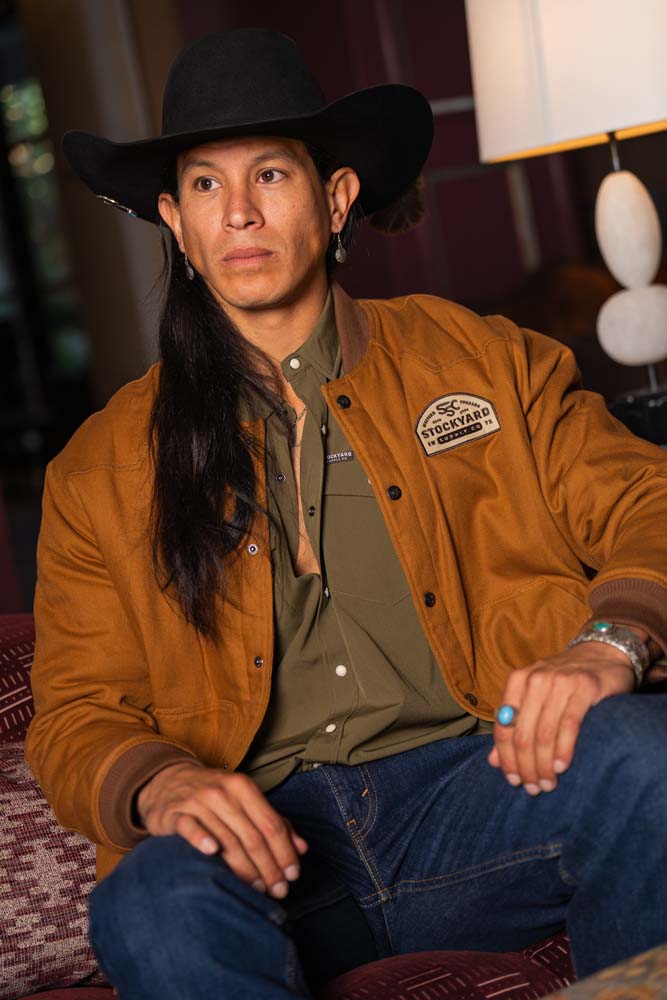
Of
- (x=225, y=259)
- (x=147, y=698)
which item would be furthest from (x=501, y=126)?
(x=147, y=698)

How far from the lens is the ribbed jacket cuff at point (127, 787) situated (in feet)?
5.06

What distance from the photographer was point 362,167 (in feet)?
6.66

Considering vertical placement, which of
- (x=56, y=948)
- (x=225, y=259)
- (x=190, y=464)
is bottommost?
A: (x=56, y=948)

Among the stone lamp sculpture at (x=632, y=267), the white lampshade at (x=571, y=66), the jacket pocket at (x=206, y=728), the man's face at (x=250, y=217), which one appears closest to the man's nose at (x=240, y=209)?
the man's face at (x=250, y=217)

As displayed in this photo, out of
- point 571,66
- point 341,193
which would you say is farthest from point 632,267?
point 341,193

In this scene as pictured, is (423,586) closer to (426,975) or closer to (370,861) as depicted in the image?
(370,861)

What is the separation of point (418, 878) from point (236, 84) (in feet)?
3.63

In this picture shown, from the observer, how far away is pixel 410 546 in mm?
1804

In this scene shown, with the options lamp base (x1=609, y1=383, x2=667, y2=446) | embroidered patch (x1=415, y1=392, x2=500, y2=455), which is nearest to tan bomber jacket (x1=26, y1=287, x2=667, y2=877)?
embroidered patch (x1=415, y1=392, x2=500, y2=455)

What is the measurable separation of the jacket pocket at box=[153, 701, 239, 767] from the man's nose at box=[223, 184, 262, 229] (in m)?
0.66

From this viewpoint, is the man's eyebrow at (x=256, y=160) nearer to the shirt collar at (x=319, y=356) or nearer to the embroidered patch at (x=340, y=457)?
the shirt collar at (x=319, y=356)

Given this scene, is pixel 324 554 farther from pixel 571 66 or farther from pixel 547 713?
pixel 571 66

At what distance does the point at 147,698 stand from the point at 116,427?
0.39m

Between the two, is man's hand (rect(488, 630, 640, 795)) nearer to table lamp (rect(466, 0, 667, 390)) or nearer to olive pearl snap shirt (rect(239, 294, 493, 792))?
olive pearl snap shirt (rect(239, 294, 493, 792))
